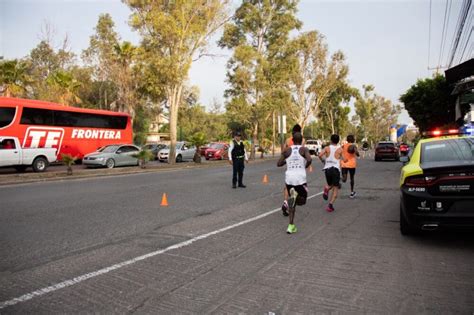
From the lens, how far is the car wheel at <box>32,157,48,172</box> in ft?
65.7

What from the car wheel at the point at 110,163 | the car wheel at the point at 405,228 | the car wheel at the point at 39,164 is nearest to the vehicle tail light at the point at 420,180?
the car wheel at the point at 405,228

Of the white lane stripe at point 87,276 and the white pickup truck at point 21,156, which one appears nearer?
the white lane stripe at point 87,276

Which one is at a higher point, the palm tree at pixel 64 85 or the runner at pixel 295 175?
the palm tree at pixel 64 85

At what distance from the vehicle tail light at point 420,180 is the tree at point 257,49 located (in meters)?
27.8

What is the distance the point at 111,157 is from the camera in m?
23.6

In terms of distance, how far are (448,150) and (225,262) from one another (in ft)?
12.9

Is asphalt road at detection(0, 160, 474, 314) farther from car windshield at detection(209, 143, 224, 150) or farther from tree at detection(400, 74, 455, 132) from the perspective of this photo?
car windshield at detection(209, 143, 224, 150)

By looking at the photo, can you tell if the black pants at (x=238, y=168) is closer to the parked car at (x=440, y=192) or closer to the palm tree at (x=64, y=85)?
the parked car at (x=440, y=192)

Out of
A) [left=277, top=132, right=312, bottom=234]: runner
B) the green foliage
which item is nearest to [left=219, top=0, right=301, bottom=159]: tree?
the green foliage

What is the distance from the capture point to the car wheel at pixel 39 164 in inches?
789

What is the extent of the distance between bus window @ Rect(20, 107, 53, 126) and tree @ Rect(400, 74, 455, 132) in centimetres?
2535

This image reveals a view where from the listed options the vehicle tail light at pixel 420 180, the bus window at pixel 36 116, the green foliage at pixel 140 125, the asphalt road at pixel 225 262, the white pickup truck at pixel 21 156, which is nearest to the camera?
the asphalt road at pixel 225 262

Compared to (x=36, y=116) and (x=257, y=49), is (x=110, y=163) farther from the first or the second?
(x=257, y=49)

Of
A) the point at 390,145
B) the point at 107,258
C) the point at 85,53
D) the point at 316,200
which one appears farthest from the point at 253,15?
the point at 107,258
